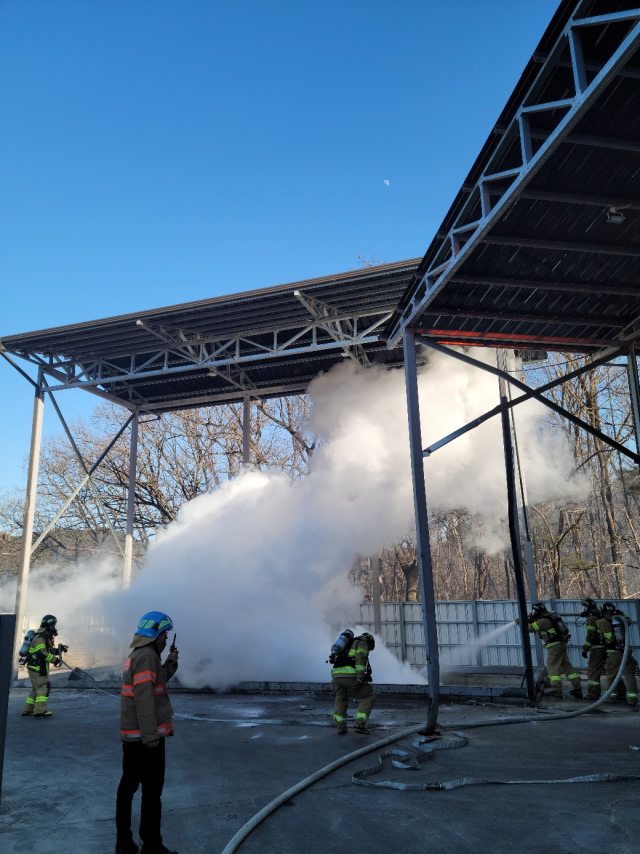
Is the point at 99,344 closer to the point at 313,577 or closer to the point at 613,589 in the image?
the point at 313,577

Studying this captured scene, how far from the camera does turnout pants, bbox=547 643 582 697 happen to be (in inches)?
386

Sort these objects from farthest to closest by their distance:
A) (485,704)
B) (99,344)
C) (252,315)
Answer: (99,344)
(252,315)
(485,704)

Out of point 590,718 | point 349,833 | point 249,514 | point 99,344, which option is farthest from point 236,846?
point 99,344

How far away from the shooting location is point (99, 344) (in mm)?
15555

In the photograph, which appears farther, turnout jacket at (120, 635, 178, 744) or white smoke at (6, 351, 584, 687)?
white smoke at (6, 351, 584, 687)

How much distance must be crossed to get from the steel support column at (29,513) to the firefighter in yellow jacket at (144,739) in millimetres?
12270

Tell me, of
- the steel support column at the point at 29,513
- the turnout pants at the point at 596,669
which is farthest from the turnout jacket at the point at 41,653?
the turnout pants at the point at 596,669

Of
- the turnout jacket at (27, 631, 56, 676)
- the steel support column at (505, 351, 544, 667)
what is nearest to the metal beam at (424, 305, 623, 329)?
the steel support column at (505, 351, 544, 667)

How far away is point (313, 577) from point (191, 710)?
15.9ft

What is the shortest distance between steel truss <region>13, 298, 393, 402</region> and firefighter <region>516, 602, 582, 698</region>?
6.32 metres

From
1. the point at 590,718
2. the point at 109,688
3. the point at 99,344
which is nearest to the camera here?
the point at 590,718

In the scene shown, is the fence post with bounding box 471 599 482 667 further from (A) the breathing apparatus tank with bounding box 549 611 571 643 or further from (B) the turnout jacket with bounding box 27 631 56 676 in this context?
(B) the turnout jacket with bounding box 27 631 56 676

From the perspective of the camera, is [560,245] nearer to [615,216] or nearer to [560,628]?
[615,216]

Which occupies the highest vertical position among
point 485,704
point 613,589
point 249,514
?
point 249,514
